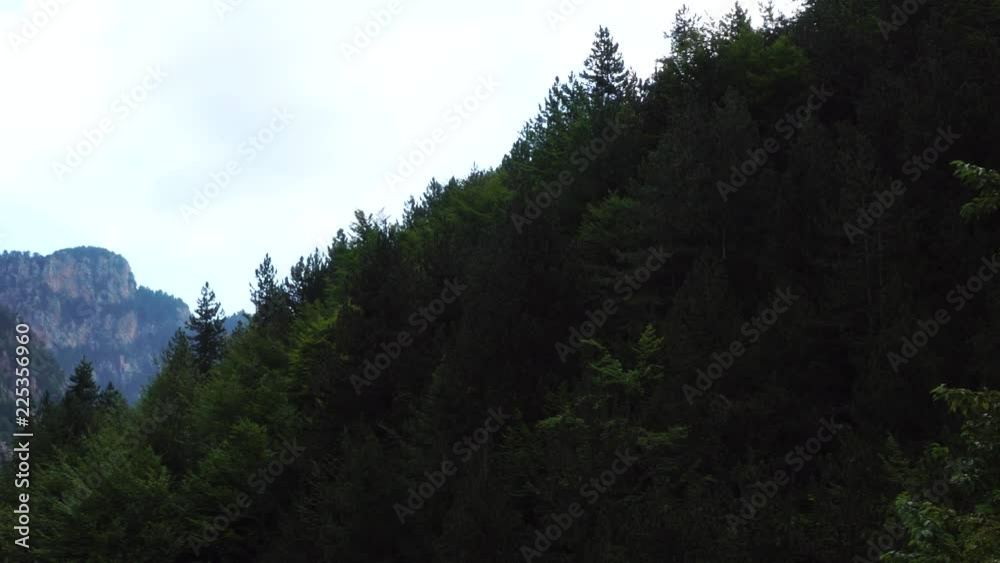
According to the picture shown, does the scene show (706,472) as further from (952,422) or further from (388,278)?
(388,278)

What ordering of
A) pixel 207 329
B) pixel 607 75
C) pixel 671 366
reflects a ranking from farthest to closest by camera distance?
pixel 207 329 < pixel 607 75 < pixel 671 366

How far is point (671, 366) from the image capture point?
2223 centimetres

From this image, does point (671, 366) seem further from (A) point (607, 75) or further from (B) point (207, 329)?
(B) point (207, 329)

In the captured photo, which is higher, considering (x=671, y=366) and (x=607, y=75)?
(x=607, y=75)

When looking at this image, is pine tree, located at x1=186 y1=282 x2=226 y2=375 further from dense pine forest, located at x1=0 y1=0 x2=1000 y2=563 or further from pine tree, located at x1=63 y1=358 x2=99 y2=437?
dense pine forest, located at x1=0 y1=0 x2=1000 y2=563

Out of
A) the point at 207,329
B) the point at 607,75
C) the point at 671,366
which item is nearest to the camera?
the point at 671,366

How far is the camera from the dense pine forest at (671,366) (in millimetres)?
17938

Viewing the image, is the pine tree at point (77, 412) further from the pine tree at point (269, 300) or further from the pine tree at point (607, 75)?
the pine tree at point (607, 75)

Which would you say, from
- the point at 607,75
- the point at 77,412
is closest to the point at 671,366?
the point at 607,75

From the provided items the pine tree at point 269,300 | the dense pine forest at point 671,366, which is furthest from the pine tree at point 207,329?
the dense pine forest at point 671,366

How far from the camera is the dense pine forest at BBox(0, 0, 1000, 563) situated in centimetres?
1794

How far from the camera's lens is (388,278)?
34.0 meters

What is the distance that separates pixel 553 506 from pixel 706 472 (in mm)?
3992

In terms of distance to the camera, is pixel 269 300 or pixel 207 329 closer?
pixel 269 300
